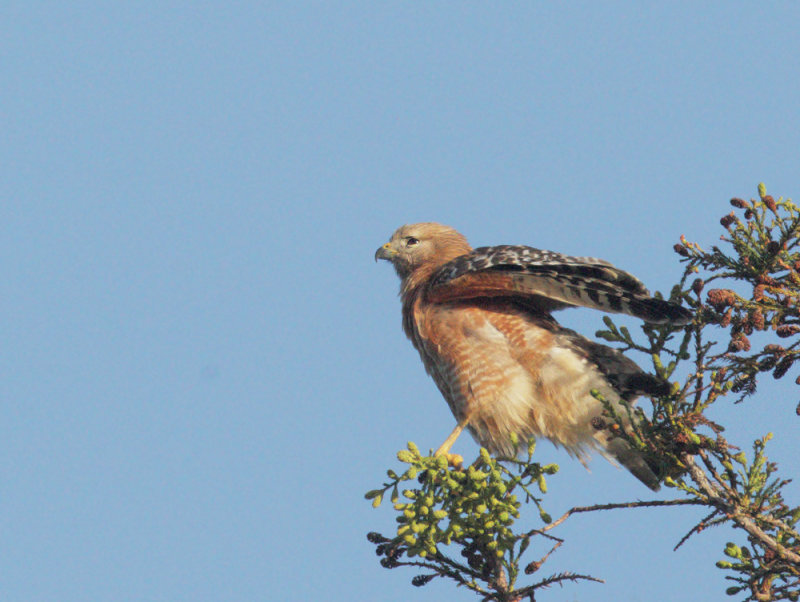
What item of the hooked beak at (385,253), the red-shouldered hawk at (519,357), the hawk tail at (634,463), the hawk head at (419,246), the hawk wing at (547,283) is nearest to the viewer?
the hawk wing at (547,283)

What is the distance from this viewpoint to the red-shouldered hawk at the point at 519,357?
19.9 ft

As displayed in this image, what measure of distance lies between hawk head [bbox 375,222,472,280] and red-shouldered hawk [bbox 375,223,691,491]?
128 cm

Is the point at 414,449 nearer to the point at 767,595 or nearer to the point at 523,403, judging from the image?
the point at 523,403

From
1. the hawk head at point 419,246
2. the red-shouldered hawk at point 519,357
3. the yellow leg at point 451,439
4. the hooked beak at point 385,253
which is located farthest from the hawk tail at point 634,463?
the hooked beak at point 385,253

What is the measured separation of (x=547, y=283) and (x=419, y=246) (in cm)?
246

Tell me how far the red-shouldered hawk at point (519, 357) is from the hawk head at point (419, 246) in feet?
4.19

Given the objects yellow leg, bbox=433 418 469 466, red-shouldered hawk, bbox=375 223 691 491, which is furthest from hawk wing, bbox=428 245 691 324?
yellow leg, bbox=433 418 469 466

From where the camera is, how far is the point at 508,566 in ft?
16.8

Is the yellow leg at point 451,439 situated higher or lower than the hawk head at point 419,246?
lower

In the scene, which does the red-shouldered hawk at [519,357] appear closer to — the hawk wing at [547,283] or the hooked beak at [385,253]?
the hawk wing at [547,283]

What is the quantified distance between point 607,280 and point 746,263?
84cm

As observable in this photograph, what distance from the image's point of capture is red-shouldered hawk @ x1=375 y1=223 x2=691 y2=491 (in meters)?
6.07

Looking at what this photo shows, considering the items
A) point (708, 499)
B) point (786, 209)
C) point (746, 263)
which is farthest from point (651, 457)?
point (786, 209)

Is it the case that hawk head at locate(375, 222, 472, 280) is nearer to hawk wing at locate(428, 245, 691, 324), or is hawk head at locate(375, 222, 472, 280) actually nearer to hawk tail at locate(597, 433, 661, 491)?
hawk wing at locate(428, 245, 691, 324)
